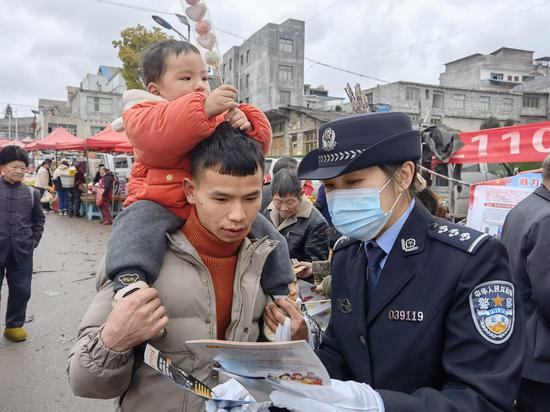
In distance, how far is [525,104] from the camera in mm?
38438

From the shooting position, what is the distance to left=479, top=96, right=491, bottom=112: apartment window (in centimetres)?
3747

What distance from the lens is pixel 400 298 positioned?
1.32 metres

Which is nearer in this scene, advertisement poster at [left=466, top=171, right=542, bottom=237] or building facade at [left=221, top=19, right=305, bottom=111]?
advertisement poster at [left=466, top=171, right=542, bottom=237]

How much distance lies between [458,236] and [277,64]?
4319 cm

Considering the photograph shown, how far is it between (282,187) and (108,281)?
7.61ft

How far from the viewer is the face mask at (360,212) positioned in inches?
57.6

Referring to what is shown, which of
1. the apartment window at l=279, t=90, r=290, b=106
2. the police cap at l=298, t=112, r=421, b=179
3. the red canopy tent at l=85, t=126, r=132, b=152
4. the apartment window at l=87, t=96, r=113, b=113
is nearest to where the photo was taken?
the police cap at l=298, t=112, r=421, b=179

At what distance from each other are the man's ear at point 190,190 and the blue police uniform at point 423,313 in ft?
1.41

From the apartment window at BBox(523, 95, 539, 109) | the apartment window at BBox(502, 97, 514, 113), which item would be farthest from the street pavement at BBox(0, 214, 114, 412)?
the apartment window at BBox(523, 95, 539, 109)

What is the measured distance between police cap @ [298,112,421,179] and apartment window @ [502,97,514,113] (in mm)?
42474

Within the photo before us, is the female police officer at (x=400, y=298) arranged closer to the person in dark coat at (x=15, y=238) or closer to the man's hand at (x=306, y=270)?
the man's hand at (x=306, y=270)

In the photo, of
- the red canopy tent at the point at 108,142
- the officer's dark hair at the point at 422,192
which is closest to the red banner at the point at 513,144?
the officer's dark hair at the point at 422,192

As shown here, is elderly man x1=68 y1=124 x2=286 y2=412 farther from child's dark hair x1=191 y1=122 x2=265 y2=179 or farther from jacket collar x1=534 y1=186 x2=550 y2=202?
jacket collar x1=534 y1=186 x2=550 y2=202

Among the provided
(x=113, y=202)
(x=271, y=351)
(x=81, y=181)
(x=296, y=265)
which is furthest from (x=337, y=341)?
(x=81, y=181)
